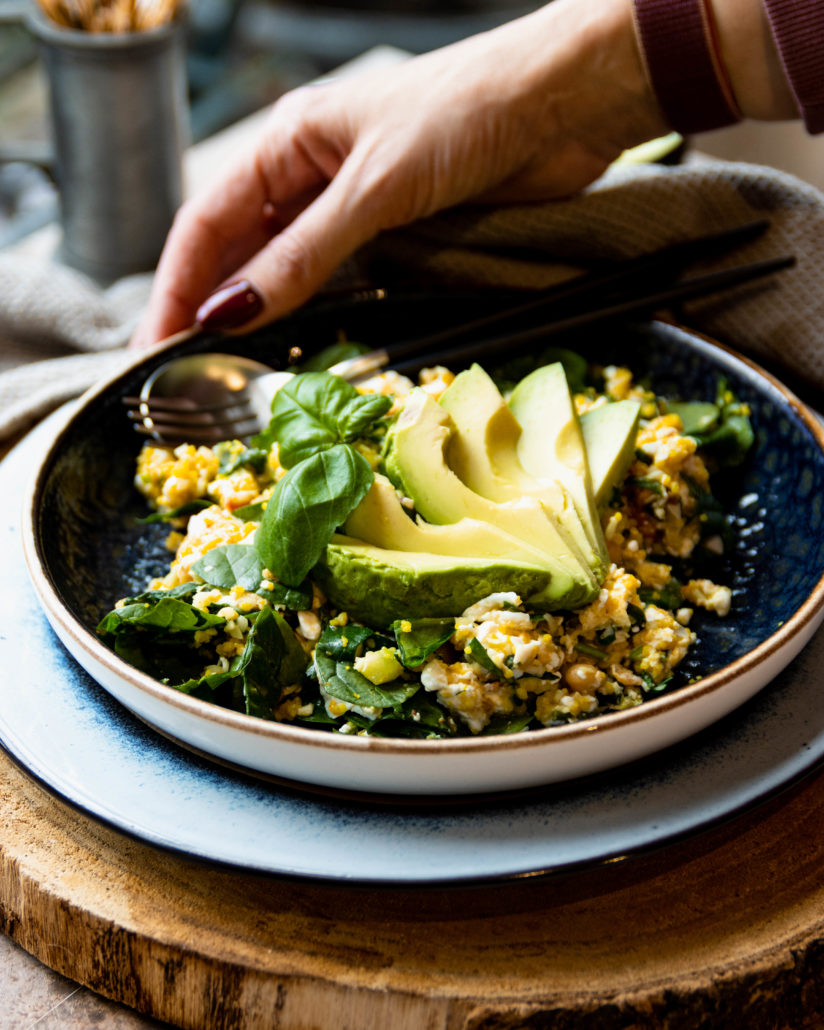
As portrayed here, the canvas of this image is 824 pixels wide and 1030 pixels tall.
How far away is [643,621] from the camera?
4.19 ft

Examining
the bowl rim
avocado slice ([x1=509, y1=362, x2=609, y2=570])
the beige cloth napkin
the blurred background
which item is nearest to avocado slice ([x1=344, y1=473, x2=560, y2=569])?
avocado slice ([x1=509, y1=362, x2=609, y2=570])

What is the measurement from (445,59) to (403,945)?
1.43 m

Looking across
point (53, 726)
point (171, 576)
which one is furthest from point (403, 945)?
point (171, 576)

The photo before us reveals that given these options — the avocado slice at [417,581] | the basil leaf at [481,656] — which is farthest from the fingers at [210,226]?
the basil leaf at [481,656]

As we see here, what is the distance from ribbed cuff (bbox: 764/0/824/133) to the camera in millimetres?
1565

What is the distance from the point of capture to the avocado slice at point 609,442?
1380 millimetres

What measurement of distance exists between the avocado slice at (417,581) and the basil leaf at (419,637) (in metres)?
0.01

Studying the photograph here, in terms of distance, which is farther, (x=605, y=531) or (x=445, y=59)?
(x=445, y=59)

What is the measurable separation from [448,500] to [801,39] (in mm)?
934

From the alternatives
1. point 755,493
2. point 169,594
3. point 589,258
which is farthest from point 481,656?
point 589,258

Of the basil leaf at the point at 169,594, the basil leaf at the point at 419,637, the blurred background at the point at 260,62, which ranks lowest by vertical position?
the blurred background at the point at 260,62

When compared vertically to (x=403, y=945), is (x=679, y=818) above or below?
above

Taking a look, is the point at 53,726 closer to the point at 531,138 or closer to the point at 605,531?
the point at 605,531

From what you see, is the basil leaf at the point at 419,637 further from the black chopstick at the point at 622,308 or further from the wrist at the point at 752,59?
the wrist at the point at 752,59
